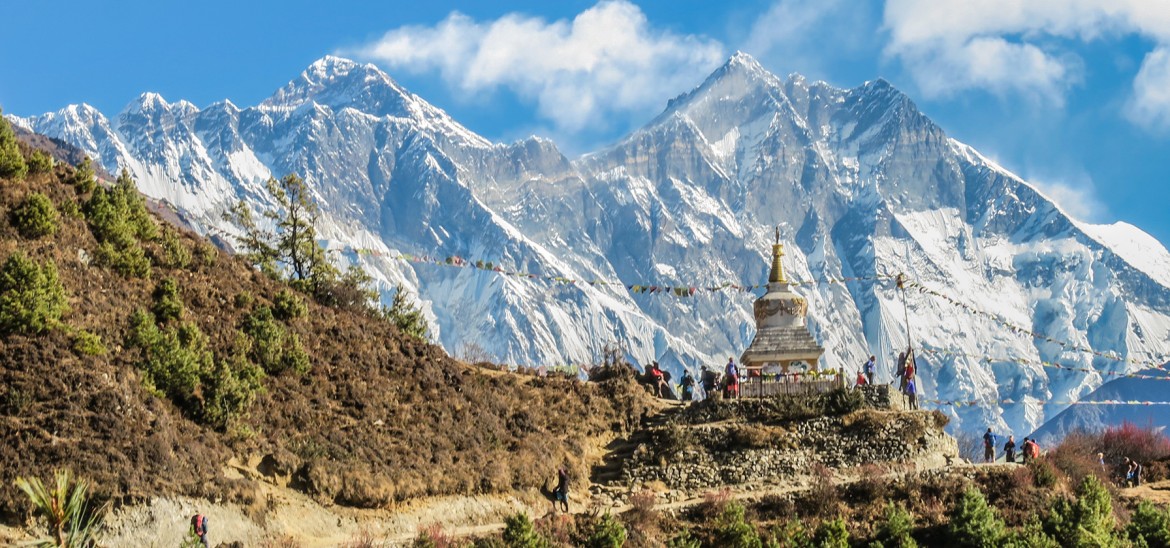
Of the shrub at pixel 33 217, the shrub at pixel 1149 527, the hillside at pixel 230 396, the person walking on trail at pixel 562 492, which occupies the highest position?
the shrub at pixel 33 217

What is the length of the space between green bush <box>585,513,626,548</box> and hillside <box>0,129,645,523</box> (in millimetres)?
5745

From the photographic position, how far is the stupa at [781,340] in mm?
56469

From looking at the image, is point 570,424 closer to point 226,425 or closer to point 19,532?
point 226,425

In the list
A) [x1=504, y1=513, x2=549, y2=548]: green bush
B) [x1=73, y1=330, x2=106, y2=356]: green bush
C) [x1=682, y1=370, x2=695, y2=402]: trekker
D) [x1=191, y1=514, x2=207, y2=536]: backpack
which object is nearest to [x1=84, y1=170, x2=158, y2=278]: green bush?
[x1=73, y1=330, x2=106, y2=356]: green bush

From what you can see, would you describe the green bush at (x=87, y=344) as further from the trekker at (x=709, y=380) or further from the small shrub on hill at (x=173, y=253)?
the trekker at (x=709, y=380)

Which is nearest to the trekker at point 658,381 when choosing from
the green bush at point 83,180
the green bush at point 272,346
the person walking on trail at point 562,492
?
the person walking on trail at point 562,492

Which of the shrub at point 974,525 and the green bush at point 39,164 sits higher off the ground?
the green bush at point 39,164

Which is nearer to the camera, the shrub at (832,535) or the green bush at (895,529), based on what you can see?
the shrub at (832,535)

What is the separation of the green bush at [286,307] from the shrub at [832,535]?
19609 millimetres

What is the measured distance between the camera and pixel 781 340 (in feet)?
188

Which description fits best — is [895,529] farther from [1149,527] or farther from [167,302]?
[167,302]

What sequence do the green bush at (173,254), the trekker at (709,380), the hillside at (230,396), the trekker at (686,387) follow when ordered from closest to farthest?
the hillside at (230,396), the green bush at (173,254), the trekker at (709,380), the trekker at (686,387)

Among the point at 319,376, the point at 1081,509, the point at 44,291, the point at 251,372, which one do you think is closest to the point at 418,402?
the point at 319,376

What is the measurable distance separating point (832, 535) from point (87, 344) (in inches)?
840
